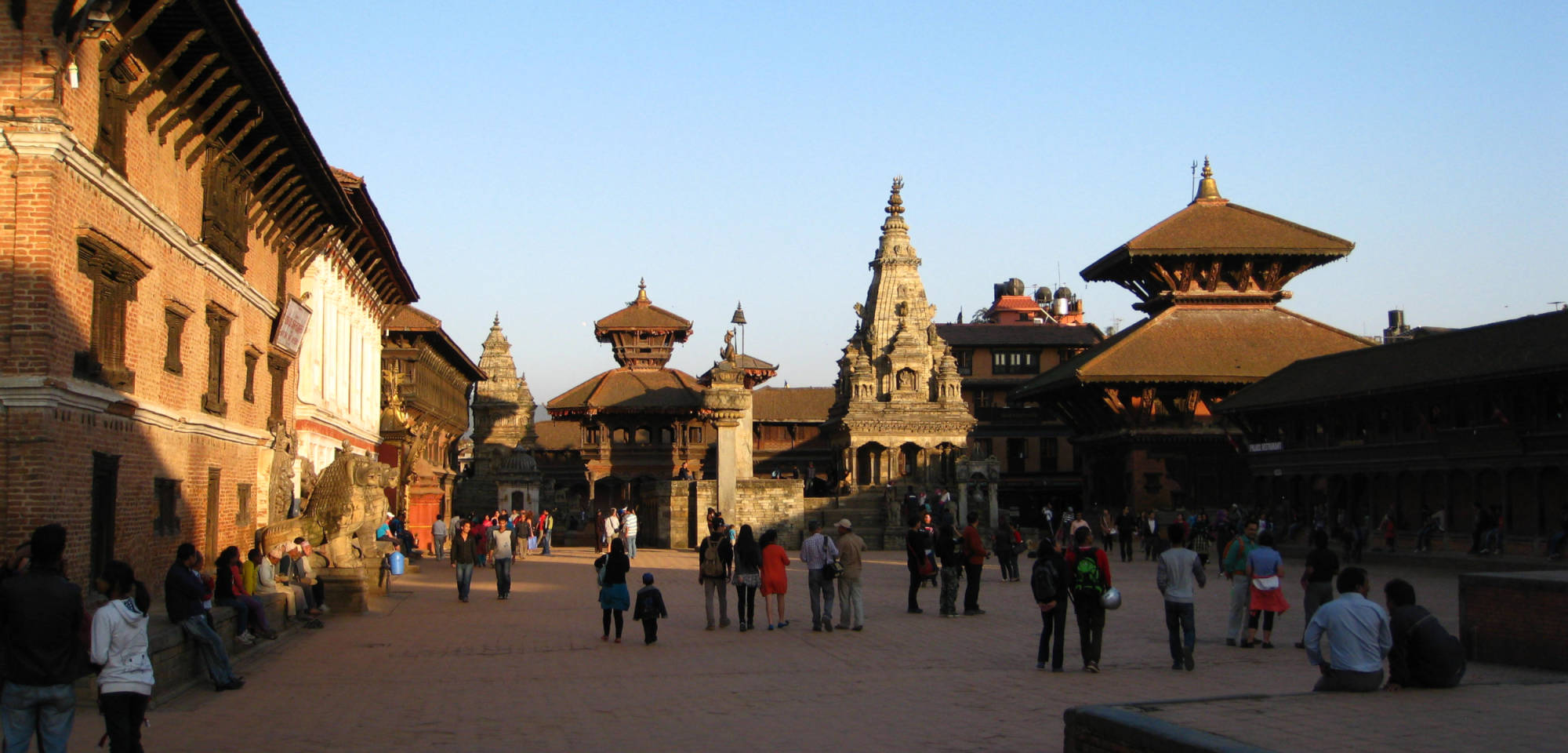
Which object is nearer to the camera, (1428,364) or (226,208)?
(226,208)

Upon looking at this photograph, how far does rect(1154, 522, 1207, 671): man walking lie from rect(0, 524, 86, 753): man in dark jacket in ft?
31.5

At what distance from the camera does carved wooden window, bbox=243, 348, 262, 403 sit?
75.0 feet

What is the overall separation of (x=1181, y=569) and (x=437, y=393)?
47.2m

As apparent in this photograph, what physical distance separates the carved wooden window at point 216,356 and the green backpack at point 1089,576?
40.5 ft

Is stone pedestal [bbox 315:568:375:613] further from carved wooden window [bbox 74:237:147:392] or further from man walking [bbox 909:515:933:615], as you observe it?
man walking [bbox 909:515:933:615]

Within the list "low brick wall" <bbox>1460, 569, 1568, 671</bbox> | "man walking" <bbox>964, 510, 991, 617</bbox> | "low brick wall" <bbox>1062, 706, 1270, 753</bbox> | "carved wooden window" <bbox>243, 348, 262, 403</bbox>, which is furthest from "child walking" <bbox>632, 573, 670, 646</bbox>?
"low brick wall" <bbox>1062, 706, 1270, 753</bbox>

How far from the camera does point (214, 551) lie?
20.6 metres

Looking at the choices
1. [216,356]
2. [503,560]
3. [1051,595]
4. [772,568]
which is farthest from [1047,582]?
[503,560]

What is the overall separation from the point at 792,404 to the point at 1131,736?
75190 millimetres

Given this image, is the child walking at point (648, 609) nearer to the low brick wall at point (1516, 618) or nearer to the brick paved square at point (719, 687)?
the brick paved square at point (719, 687)

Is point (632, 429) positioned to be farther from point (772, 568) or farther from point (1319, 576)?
point (1319, 576)

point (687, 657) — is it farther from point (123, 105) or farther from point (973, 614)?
point (123, 105)

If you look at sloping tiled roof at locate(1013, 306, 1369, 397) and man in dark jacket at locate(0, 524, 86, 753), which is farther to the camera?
sloping tiled roof at locate(1013, 306, 1369, 397)

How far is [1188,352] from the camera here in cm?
5359
